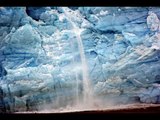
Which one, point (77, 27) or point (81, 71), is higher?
point (77, 27)

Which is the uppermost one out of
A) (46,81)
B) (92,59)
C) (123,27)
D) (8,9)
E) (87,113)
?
(8,9)

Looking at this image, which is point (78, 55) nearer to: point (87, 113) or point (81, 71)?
point (81, 71)

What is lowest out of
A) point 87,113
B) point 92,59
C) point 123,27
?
point 87,113

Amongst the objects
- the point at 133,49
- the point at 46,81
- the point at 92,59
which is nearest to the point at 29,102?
the point at 46,81

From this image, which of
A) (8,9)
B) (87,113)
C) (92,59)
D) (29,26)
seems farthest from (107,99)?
(8,9)
